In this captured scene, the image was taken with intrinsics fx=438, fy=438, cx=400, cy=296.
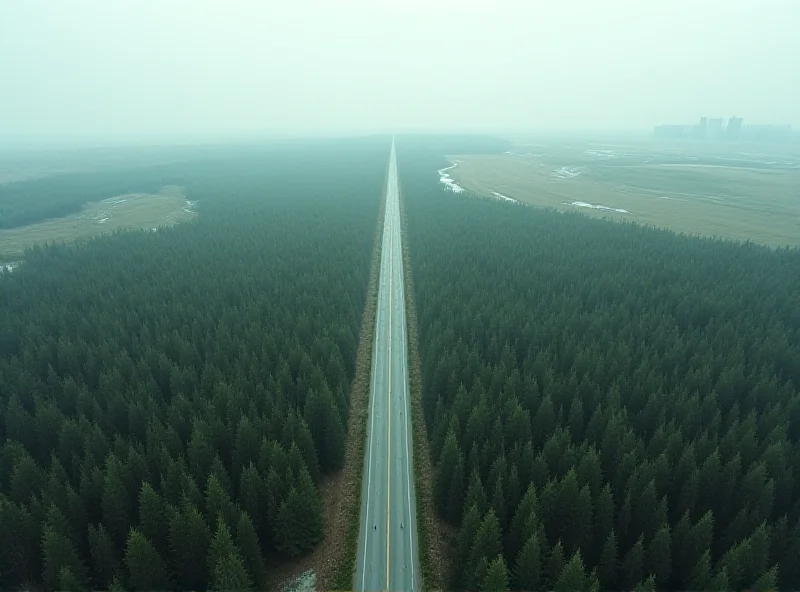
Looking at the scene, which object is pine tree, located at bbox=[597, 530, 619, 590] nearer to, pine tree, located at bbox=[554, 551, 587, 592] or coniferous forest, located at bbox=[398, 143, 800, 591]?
coniferous forest, located at bbox=[398, 143, 800, 591]

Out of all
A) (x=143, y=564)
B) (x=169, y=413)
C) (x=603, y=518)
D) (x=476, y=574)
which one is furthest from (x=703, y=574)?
(x=169, y=413)

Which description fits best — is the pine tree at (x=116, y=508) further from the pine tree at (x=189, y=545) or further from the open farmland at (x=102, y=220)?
the open farmland at (x=102, y=220)

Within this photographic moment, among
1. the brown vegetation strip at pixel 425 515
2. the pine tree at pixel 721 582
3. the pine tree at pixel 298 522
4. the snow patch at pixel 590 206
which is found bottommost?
the brown vegetation strip at pixel 425 515

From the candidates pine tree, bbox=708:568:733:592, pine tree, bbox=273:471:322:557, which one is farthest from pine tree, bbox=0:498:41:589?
pine tree, bbox=708:568:733:592

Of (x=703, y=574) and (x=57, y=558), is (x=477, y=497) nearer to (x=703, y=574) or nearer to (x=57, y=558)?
(x=703, y=574)

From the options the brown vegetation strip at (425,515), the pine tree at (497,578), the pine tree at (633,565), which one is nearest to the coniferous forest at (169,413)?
the brown vegetation strip at (425,515)

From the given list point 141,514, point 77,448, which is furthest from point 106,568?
point 77,448
